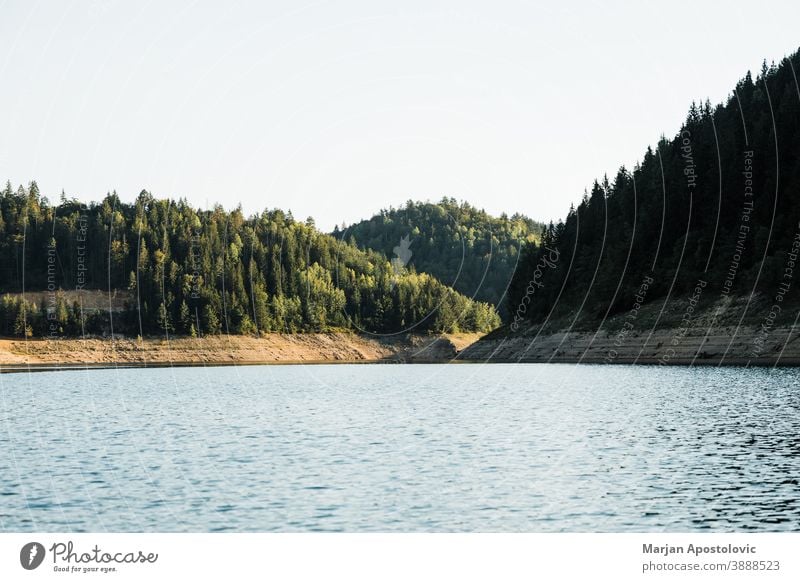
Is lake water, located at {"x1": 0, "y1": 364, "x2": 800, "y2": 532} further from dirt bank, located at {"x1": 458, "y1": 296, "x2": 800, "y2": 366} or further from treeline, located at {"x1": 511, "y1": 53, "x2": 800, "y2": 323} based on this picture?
treeline, located at {"x1": 511, "y1": 53, "x2": 800, "y2": 323}

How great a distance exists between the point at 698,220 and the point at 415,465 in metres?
121

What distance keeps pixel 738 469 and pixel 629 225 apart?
449 feet

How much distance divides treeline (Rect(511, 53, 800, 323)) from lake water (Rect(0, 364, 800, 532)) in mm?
54808

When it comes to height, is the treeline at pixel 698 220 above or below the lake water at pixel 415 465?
above

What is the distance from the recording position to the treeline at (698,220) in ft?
407

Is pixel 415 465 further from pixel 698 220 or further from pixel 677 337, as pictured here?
pixel 698 220

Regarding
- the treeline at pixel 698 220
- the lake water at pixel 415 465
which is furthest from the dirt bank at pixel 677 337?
the lake water at pixel 415 465

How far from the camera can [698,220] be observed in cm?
14888

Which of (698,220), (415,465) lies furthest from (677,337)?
(415,465)

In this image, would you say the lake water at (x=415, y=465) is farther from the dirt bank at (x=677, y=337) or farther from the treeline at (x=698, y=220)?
the treeline at (x=698, y=220)

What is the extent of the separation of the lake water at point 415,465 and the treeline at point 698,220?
54808 millimetres

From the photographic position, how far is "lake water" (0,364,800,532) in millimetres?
28516
